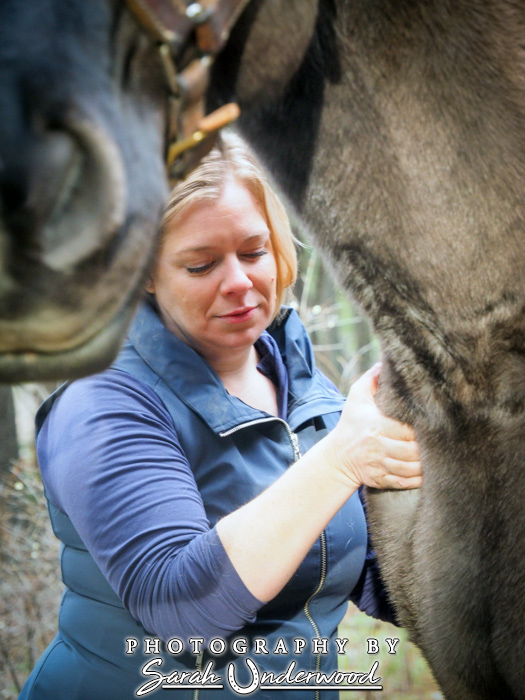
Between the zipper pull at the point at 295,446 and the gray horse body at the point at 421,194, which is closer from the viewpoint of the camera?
the gray horse body at the point at 421,194

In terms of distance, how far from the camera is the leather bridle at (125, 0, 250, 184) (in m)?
0.87

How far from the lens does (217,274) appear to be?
1.84 meters

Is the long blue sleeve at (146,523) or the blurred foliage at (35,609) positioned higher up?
the long blue sleeve at (146,523)

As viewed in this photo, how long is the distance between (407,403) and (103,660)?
101cm

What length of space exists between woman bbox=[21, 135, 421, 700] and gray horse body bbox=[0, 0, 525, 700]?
0.68 ft

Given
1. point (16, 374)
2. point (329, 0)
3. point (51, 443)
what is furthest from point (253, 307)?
point (16, 374)

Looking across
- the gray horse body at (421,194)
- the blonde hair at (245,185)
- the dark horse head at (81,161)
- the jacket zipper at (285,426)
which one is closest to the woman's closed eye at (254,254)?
the blonde hair at (245,185)

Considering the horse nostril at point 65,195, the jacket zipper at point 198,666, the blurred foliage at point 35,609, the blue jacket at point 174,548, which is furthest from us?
the blurred foliage at point 35,609

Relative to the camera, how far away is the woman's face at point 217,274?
70.9 inches

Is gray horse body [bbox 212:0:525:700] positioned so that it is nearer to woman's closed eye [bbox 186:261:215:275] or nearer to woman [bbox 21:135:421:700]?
woman [bbox 21:135:421:700]

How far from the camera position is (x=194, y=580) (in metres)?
1.48

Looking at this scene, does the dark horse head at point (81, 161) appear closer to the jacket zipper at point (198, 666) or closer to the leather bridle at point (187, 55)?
the leather bridle at point (187, 55)

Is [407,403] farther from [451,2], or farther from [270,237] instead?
[270,237]

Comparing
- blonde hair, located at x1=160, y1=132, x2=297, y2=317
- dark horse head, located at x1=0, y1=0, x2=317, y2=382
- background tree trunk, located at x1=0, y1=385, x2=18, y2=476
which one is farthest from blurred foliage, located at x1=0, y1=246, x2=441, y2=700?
dark horse head, located at x1=0, y1=0, x2=317, y2=382
